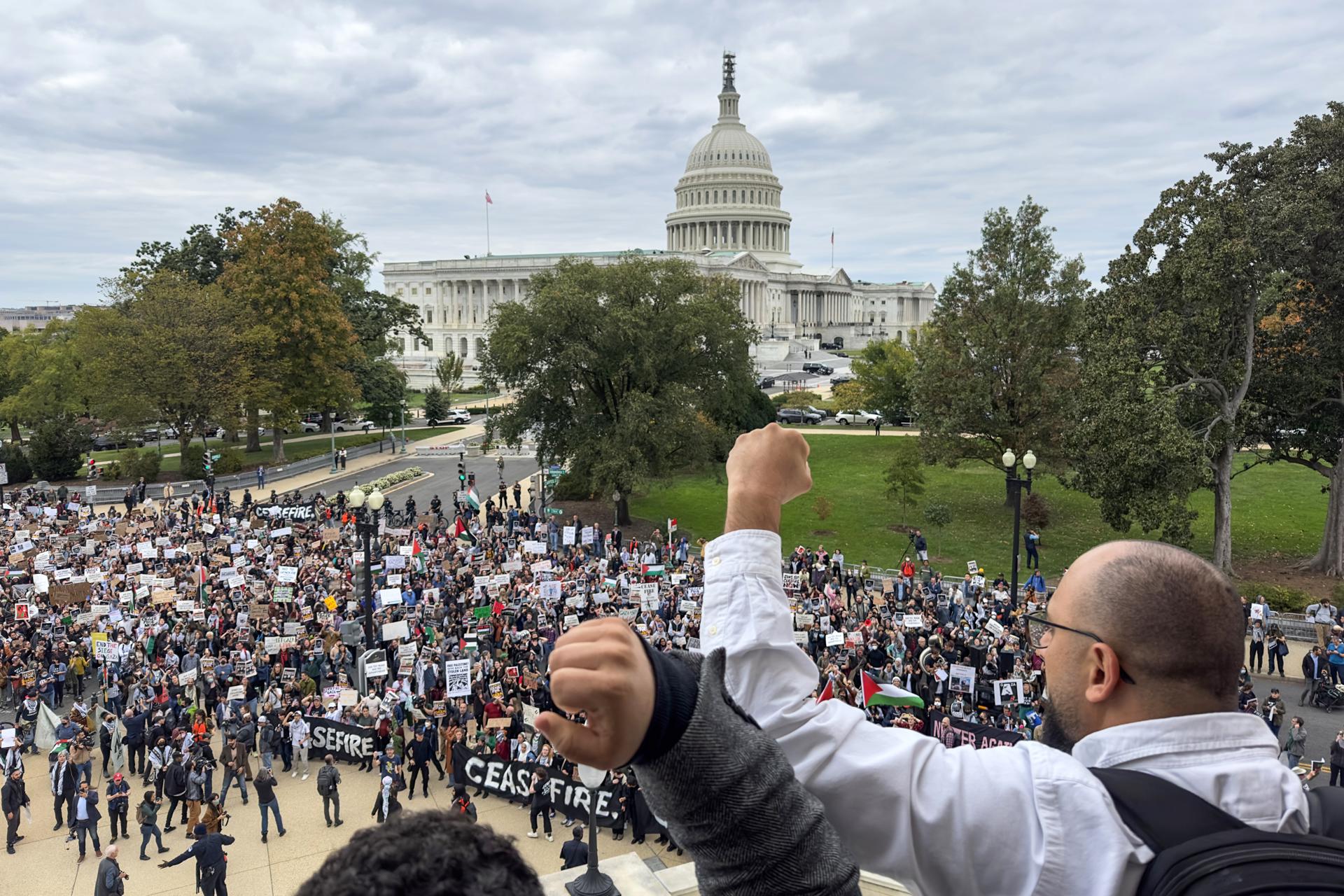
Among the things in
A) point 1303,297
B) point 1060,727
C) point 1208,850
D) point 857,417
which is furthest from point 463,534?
point 857,417

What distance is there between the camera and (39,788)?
58.0 ft

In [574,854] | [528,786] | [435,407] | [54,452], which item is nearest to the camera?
[574,854]

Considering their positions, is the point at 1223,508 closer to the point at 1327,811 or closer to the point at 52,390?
the point at 1327,811

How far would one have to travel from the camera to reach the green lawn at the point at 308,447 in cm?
5809

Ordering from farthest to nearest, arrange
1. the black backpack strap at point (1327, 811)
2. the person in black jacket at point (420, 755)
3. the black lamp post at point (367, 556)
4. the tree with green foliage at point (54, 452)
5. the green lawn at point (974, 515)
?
the tree with green foliage at point (54, 452) → the green lawn at point (974, 515) → the black lamp post at point (367, 556) → the person in black jacket at point (420, 755) → the black backpack strap at point (1327, 811)

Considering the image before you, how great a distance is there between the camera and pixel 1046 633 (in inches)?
101

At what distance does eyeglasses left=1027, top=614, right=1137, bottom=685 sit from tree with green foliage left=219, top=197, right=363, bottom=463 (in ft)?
184

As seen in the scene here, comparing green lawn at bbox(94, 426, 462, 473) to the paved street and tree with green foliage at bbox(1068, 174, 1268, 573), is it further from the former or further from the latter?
tree with green foliage at bbox(1068, 174, 1268, 573)

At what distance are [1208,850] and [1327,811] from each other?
0.60 m

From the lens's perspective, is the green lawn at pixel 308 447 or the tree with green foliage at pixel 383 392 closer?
the green lawn at pixel 308 447

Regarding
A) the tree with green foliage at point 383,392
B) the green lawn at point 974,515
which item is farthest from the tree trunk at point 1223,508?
the tree with green foliage at point 383,392

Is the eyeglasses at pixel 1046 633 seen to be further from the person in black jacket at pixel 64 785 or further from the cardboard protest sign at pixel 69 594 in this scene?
the cardboard protest sign at pixel 69 594

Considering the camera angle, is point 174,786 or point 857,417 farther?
point 857,417

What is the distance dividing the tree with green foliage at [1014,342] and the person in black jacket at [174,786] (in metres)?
31.7
